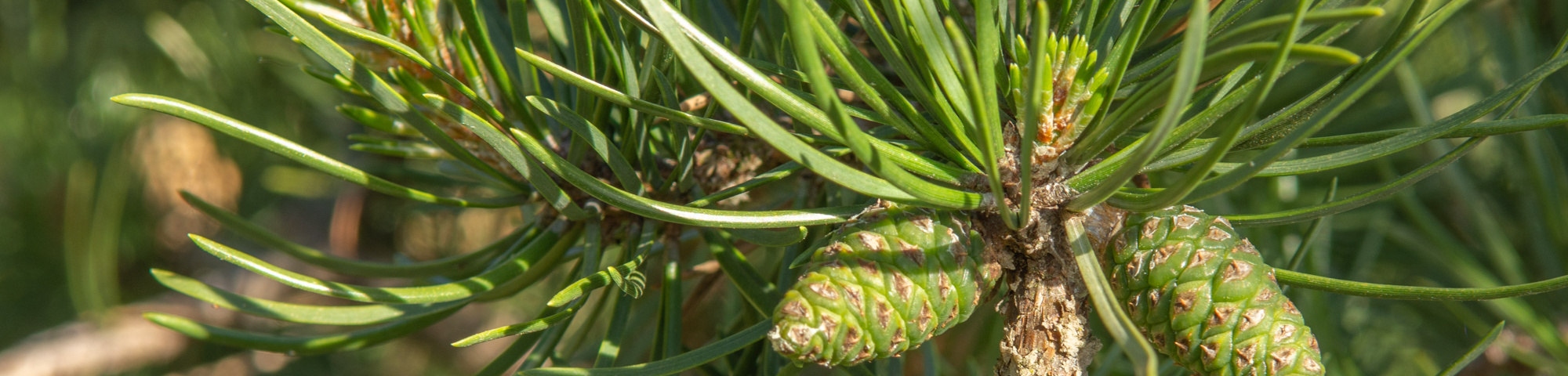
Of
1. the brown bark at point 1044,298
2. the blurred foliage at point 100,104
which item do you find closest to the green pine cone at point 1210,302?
the brown bark at point 1044,298

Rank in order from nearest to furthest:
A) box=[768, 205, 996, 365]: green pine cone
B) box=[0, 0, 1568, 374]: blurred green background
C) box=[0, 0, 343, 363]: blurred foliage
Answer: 1. box=[768, 205, 996, 365]: green pine cone
2. box=[0, 0, 1568, 374]: blurred green background
3. box=[0, 0, 343, 363]: blurred foliage

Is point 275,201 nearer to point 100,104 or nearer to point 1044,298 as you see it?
point 100,104

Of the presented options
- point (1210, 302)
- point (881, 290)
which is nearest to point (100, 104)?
point (881, 290)

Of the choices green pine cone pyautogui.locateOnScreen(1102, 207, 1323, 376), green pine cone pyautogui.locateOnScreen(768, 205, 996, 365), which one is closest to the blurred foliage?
green pine cone pyautogui.locateOnScreen(768, 205, 996, 365)

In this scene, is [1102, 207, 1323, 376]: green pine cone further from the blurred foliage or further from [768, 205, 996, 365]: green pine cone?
the blurred foliage

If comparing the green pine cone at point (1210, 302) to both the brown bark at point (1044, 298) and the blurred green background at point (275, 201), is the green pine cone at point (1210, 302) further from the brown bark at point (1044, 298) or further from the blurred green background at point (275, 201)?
the blurred green background at point (275, 201)

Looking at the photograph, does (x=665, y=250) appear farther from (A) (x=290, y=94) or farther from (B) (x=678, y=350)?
(A) (x=290, y=94)
